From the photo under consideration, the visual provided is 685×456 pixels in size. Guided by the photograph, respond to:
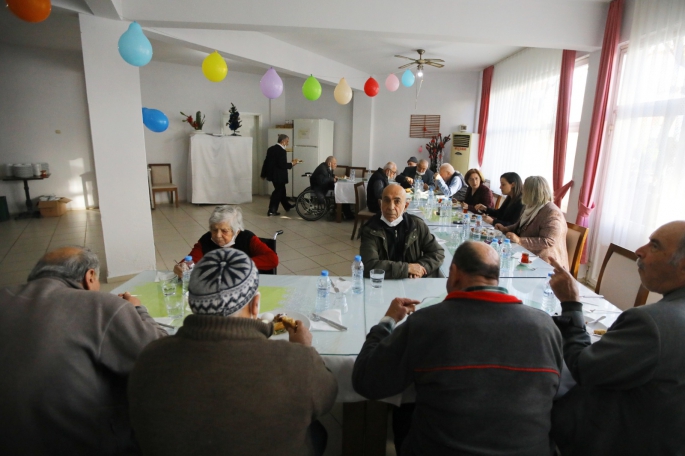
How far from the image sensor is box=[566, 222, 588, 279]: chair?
10.2 feet

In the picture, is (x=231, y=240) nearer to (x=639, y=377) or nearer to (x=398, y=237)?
(x=398, y=237)

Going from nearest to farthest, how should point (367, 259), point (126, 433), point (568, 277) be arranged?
point (126, 433) < point (568, 277) < point (367, 259)

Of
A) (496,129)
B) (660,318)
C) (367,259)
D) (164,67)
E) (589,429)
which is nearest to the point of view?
(660,318)

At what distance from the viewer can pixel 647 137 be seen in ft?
11.3

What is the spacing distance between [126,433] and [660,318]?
5.71 ft

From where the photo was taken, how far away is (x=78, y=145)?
742cm

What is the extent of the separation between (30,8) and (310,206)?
512cm

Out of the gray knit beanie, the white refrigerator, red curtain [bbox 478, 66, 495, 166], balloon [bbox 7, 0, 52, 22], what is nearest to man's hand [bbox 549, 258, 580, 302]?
the gray knit beanie

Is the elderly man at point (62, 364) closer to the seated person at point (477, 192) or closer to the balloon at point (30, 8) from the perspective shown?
the balloon at point (30, 8)

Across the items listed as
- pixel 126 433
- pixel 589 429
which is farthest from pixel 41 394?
pixel 589 429

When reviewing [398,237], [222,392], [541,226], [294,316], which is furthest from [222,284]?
[541,226]

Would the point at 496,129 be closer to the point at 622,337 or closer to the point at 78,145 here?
the point at 622,337

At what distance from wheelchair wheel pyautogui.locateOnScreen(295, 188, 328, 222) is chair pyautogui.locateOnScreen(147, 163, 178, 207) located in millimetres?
2938

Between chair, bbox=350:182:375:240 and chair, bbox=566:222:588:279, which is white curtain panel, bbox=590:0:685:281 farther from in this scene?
chair, bbox=350:182:375:240
